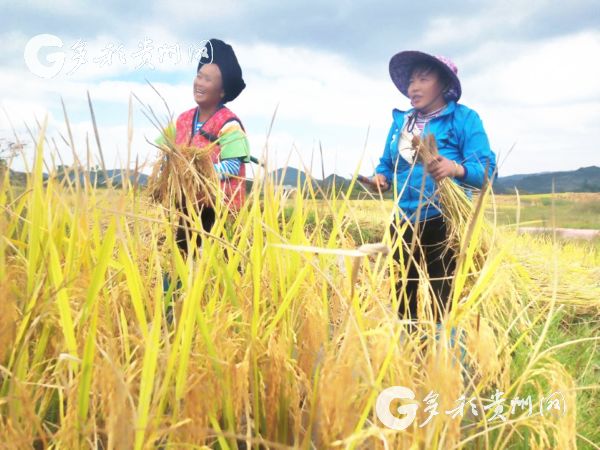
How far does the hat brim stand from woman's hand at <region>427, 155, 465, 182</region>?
0.44 metres

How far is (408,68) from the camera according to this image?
1.99 metres

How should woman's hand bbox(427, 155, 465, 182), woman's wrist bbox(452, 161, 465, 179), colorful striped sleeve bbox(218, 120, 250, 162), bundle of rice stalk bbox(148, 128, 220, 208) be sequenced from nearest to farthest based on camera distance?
bundle of rice stalk bbox(148, 128, 220, 208) → woman's hand bbox(427, 155, 465, 182) → woman's wrist bbox(452, 161, 465, 179) → colorful striped sleeve bbox(218, 120, 250, 162)

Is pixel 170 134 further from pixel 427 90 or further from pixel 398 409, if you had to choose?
pixel 427 90

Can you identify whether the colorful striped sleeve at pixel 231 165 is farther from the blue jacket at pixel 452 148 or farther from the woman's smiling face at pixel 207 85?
the blue jacket at pixel 452 148

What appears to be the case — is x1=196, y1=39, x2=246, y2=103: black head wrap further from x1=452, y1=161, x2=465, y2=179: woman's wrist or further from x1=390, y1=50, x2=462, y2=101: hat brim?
x1=452, y1=161, x2=465, y2=179: woman's wrist

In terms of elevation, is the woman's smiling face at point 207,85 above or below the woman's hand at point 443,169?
above

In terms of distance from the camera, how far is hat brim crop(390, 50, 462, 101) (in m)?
1.85

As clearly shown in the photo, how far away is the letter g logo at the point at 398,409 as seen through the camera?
641 millimetres

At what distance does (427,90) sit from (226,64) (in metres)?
0.81

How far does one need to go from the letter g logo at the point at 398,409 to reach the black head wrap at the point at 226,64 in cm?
169

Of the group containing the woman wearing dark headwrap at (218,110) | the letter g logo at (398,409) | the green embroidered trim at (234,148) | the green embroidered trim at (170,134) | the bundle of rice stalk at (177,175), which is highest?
the woman wearing dark headwrap at (218,110)

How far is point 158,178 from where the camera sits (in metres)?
1.22

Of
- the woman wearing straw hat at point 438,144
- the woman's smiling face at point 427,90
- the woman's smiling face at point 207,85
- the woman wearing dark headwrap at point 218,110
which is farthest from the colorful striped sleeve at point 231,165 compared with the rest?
the woman's smiling face at point 427,90

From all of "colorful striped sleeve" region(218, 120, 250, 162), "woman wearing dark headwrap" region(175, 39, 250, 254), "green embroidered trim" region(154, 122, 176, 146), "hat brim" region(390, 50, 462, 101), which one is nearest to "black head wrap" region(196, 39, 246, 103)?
"woman wearing dark headwrap" region(175, 39, 250, 254)
